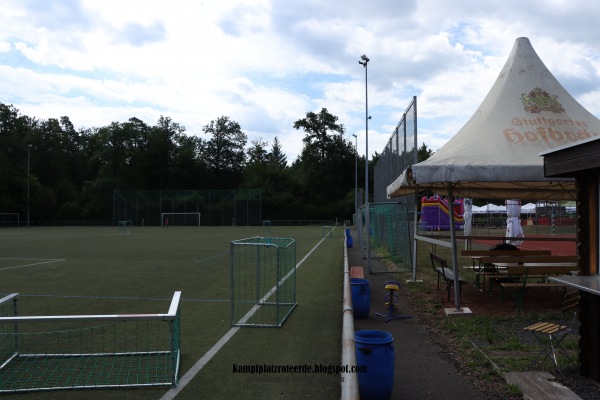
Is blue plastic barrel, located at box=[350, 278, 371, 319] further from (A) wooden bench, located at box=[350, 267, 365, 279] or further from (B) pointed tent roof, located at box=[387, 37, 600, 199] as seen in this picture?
(B) pointed tent roof, located at box=[387, 37, 600, 199]

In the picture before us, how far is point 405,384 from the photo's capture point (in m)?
5.72

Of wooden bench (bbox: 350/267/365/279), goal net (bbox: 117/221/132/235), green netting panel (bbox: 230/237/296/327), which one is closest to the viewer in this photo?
green netting panel (bbox: 230/237/296/327)

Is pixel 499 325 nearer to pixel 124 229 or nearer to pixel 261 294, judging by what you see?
pixel 261 294

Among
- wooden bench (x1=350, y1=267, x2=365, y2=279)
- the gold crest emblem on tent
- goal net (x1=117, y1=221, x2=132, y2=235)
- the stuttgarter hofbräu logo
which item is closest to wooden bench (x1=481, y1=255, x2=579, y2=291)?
the stuttgarter hofbräu logo

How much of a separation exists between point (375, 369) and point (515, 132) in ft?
21.9

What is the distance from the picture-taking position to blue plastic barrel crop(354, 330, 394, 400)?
5012 millimetres

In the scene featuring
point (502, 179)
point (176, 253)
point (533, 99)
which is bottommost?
point (176, 253)

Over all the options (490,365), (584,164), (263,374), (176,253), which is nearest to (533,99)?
(584,164)

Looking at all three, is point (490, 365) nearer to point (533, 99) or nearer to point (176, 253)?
point (533, 99)

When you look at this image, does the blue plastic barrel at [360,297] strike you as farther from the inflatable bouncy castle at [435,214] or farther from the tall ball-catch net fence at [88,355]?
the inflatable bouncy castle at [435,214]

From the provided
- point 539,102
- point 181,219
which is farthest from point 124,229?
point 539,102

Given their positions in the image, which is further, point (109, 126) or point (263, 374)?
point (109, 126)

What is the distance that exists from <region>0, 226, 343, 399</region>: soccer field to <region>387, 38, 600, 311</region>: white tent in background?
3243mm

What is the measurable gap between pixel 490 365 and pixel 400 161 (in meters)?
11.1
